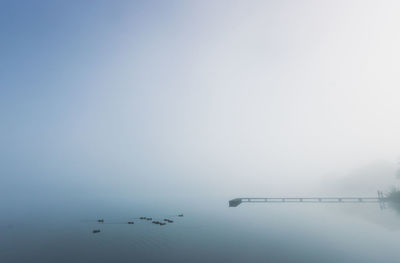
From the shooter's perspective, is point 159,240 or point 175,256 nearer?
point 175,256

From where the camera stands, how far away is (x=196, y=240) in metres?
82.8

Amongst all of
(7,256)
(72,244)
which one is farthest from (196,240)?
(7,256)

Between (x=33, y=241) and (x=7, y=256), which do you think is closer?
(x=7, y=256)

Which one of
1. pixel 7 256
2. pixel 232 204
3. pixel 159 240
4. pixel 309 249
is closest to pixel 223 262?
pixel 309 249

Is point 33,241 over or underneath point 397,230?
over

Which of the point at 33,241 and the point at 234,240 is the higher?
the point at 33,241

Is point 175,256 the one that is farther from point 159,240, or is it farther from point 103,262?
point 159,240

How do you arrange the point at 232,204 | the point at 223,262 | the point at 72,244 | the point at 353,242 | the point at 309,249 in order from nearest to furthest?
1. the point at 223,262
2. the point at 309,249
3. the point at 353,242
4. the point at 72,244
5. the point at 232,204

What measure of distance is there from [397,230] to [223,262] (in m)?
73.3

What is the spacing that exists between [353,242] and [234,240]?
39.5 m

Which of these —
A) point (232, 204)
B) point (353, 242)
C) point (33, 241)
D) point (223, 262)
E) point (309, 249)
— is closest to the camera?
point (223, 262)

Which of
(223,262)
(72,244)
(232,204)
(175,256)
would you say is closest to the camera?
(223,262)

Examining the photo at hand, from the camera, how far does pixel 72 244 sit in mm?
76500

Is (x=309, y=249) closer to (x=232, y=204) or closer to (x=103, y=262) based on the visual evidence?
(x=103, y=262)
